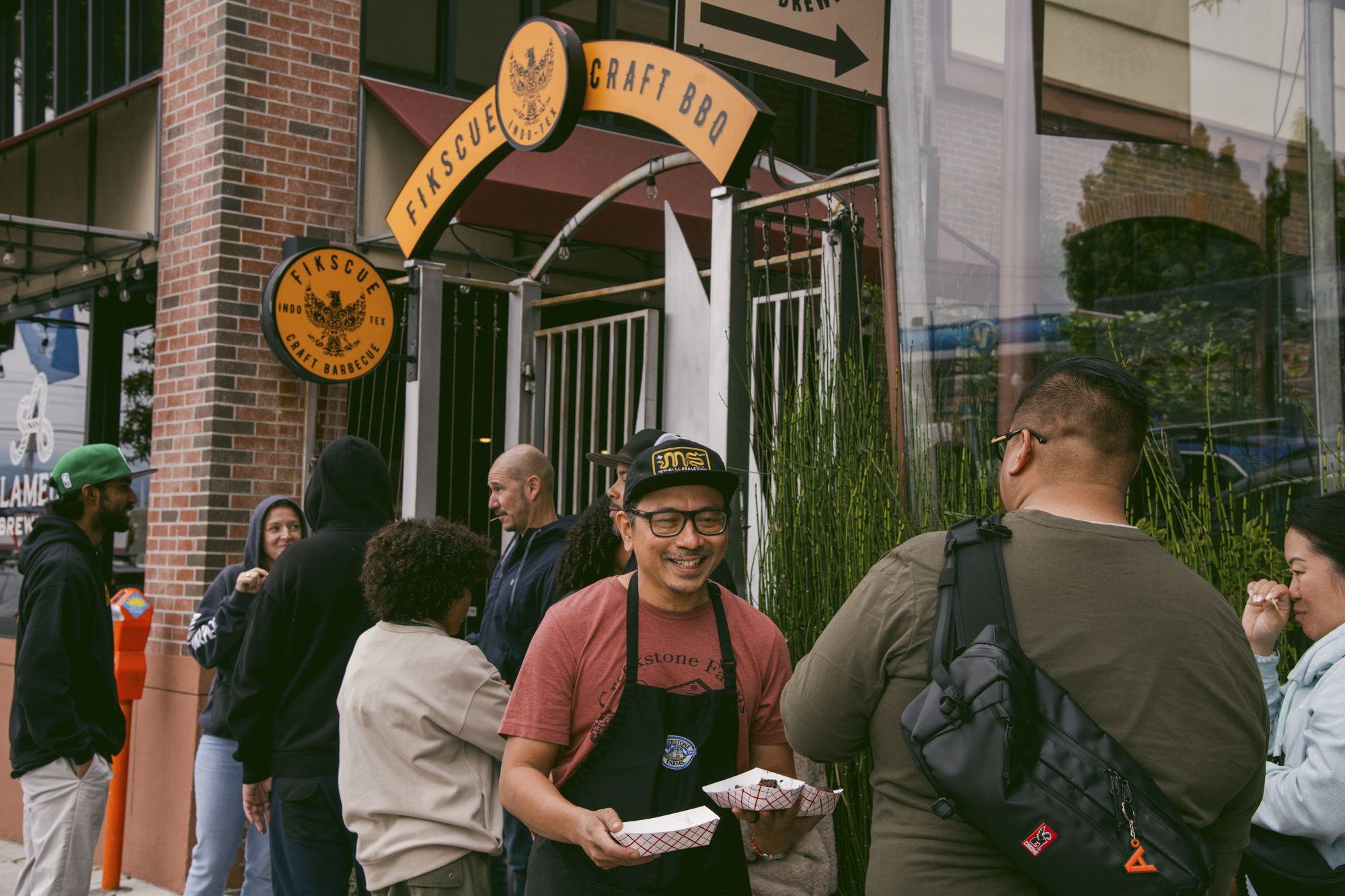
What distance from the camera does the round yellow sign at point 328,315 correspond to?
21.2 feet

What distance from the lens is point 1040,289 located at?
177 inches

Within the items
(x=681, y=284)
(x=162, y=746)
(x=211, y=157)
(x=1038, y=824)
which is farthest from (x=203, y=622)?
(x=1038, y=824)

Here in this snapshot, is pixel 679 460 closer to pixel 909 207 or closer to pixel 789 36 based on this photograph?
pixel 789 36

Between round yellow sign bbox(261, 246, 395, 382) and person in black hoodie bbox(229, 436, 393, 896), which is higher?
round yellow sign bbox(261, 246, 395, 382)

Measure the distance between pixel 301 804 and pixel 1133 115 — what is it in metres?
4.25

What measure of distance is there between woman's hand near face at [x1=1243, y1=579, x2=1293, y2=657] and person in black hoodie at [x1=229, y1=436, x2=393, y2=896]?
265 centimetres

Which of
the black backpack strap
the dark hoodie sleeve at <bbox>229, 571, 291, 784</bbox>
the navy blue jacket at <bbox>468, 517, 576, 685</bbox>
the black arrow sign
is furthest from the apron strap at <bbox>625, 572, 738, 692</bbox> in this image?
the black arrow sign

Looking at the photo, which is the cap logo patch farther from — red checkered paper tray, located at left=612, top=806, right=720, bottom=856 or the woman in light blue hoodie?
the woman in light blue hoodie

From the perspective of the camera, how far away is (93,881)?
662cm

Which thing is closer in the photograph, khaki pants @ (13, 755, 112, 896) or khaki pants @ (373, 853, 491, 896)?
khaki pants @ (373, 853, 491, 896)

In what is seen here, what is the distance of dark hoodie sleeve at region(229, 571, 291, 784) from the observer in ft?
12.7

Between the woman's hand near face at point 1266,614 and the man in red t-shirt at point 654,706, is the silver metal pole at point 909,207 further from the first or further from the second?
the man in red t-shirt at point 654,706

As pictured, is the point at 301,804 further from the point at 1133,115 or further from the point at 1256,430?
the point at 1133,115

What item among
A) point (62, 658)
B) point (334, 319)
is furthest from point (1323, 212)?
point (62, 658)
